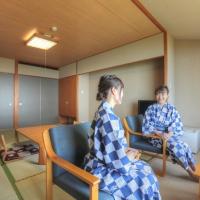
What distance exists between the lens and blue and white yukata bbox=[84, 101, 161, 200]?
1051 mm

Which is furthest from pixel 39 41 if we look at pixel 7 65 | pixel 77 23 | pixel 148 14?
pixel 7 65

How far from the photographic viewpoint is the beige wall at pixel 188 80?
10.4ft

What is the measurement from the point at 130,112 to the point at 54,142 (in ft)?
10.2

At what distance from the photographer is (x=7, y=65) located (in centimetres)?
501

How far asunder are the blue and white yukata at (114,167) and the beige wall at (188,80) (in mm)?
2528

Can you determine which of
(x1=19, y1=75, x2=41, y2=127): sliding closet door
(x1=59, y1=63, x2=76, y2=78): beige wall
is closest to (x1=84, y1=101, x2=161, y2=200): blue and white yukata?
(x1=59, y1=63, x2=76, y2=78): beige wall

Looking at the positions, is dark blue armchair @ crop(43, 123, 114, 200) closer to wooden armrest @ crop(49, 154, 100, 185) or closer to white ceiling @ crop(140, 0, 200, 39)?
wooden armrest @ crop(49, 154, 100, 185)

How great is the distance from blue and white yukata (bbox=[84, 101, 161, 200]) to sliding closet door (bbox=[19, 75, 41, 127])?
16.2ft

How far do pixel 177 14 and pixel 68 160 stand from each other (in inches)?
96.2

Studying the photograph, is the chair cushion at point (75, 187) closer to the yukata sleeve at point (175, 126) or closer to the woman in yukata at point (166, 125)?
the woman in yukata at point (166, 125)

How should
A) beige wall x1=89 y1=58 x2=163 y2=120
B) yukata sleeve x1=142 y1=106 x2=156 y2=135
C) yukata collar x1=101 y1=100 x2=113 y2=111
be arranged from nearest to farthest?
yukata collar x1=101 y1=100 x2=113 y2=111 < yukata sleeve x1=142 y1=106 x2=156 y2=135 < beige wall x1=89 y1=58 x2=163 y2=120

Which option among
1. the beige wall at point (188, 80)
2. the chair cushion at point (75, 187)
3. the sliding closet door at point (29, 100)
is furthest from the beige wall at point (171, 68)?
the sliding closet door at point (29, 100)

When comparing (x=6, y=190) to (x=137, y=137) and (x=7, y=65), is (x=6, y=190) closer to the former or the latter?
(x=137, y=137)

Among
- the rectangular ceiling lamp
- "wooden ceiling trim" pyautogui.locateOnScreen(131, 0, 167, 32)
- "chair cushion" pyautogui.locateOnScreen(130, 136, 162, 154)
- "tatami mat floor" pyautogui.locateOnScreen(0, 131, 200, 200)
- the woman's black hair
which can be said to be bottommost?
"tatami mat floor" pyautogui.locateOnScreen(0, 131, 200, 200)
